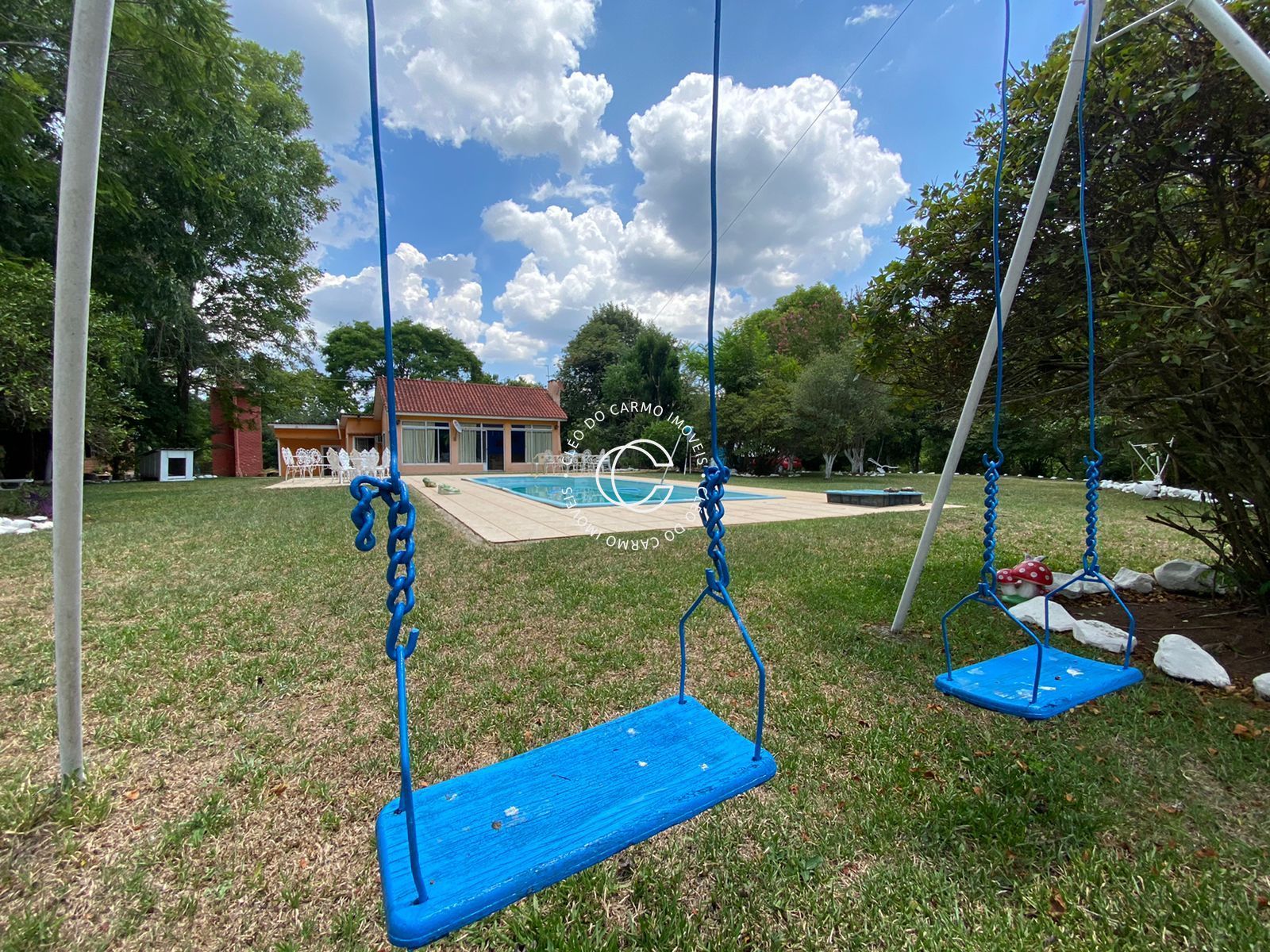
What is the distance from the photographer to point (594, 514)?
8867 mm

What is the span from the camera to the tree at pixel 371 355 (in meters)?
32.4

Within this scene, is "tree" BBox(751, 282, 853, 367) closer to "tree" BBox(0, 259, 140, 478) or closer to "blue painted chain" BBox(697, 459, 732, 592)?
"tree" BBox(0, 259, 140, 478)

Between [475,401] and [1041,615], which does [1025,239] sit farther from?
[475,401]

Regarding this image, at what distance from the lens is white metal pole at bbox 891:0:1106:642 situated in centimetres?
223

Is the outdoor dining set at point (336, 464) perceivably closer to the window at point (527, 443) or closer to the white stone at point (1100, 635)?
the window at point (527, 443)

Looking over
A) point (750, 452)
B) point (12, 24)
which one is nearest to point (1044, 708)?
point (12, 24)

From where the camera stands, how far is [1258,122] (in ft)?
7.94

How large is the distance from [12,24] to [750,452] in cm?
1960

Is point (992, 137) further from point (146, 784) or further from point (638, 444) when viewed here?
point (638, 444)

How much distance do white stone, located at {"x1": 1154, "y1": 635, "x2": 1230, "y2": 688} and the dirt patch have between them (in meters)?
0.12

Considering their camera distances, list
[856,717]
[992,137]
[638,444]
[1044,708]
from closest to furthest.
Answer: [1044,708] < [856,717] < [992,137] < [638,444]

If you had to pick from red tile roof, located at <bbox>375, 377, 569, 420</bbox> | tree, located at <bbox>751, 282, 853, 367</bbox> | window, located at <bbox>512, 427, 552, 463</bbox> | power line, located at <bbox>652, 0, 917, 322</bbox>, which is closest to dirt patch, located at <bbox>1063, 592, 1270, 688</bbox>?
power line, located at <bbox>652, 0, 917, 322</bbox>

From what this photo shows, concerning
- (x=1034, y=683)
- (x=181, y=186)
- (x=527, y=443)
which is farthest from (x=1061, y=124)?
(x=527, y=443)

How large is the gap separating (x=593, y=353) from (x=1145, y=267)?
29.7m
